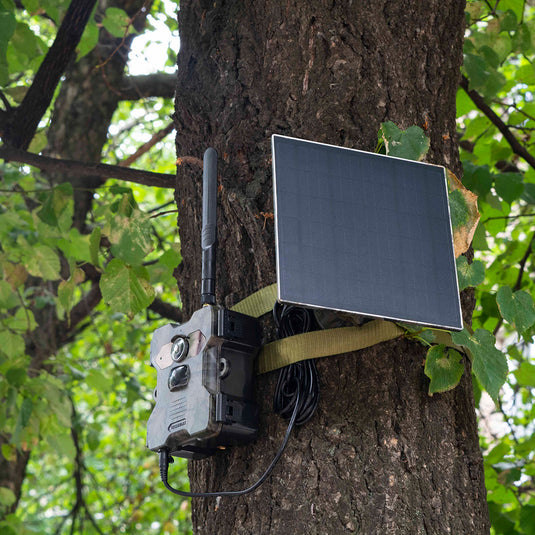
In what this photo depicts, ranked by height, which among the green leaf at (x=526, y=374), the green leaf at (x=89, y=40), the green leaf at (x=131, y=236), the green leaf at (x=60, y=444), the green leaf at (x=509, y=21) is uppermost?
the green leaf at (x=89, y=40)

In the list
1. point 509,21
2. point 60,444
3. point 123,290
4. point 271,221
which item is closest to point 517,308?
point 271,221

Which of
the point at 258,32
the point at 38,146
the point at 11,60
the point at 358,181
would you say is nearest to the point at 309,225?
the point at 358,181

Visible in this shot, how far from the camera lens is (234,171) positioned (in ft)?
5.37

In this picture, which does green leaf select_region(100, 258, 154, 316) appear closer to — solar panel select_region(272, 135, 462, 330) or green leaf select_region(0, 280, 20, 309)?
solar panel select_region(272, 135, 462, 330)

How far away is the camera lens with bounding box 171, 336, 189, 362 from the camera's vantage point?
1.42 m

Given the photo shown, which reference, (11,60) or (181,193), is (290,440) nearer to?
(181,193)

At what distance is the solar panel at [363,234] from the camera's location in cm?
124

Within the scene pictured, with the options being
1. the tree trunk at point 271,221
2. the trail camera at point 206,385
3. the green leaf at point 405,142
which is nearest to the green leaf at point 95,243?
the tree trunk at point 271,221

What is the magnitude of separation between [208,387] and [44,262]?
6.58 feet

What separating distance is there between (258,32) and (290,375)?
0.85 metres

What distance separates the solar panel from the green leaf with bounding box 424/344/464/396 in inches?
3.5

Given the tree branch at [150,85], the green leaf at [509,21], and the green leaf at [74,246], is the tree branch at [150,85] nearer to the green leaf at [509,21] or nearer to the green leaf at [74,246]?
the green leaf at [74,246]

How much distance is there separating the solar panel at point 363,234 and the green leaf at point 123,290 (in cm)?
86

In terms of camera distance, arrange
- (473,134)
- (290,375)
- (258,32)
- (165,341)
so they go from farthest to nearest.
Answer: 1. (473,134)
2. (258,32)
3. (165,341)
4. (290,375)
